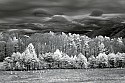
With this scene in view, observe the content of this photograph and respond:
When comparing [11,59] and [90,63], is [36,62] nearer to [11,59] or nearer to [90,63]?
[11,59]

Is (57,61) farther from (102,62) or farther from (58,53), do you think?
(102,62)

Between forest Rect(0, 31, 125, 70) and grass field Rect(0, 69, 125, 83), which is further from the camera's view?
forest Rect(0, 31, 125, 70)

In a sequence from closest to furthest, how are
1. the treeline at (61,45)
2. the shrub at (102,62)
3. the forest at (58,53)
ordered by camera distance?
the forest at (58,53)
the shrub at (102,62)
the treeline at (61,45)

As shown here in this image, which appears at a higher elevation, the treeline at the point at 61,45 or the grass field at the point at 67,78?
the grass field at the point at 67,78

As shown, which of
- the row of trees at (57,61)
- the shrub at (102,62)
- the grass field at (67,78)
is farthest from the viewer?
the shrub at (102,62)

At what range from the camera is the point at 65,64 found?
463 ft

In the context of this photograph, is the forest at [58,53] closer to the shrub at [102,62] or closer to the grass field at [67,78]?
the shrub at [102,62]

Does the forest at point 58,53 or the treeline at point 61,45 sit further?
the treeline at point 61,45

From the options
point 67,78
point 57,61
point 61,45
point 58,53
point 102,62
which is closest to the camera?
point 67,78

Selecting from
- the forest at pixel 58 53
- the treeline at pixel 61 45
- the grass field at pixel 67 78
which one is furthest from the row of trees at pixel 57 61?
the grass field at pixel 67 78

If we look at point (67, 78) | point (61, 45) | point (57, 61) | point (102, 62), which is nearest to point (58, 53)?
point (57, 61)

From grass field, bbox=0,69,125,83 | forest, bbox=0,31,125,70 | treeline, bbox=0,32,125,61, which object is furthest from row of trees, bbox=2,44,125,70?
grass field, bbox=0,69,125,83

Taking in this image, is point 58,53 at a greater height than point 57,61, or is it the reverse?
point 58,53

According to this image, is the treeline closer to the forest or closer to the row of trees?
the forest
